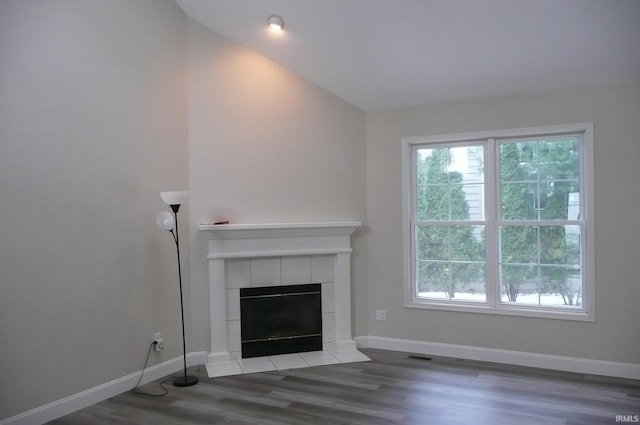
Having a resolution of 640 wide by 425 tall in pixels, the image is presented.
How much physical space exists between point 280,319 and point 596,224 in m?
2.93

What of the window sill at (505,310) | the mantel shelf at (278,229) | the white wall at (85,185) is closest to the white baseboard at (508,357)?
the window sill at (505,310)

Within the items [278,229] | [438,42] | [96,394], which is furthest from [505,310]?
[96,394]

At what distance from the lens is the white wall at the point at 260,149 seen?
4328 mm

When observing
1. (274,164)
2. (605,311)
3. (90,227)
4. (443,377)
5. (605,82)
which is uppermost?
(605,82)

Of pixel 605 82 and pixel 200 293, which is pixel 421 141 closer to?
pixel 605 82

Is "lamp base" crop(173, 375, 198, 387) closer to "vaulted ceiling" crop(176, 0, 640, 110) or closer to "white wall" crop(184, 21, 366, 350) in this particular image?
"white wall" crop(184, 21, 366, 350)

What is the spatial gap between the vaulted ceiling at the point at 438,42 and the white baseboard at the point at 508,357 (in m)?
2.34

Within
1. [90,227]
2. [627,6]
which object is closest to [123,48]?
[90,227]

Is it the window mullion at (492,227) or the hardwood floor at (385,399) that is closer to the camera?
the hardwood floor at (385,399)

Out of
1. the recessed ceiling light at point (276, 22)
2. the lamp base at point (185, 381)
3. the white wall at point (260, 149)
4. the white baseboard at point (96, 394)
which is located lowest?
the lamp base at point (185, 381)

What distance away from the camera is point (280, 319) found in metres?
4.57

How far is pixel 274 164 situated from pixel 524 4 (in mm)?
2474

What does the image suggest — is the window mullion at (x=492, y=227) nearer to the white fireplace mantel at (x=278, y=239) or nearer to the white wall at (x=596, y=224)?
the white wall at (x=596, y=224)

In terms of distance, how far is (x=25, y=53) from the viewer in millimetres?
3045
